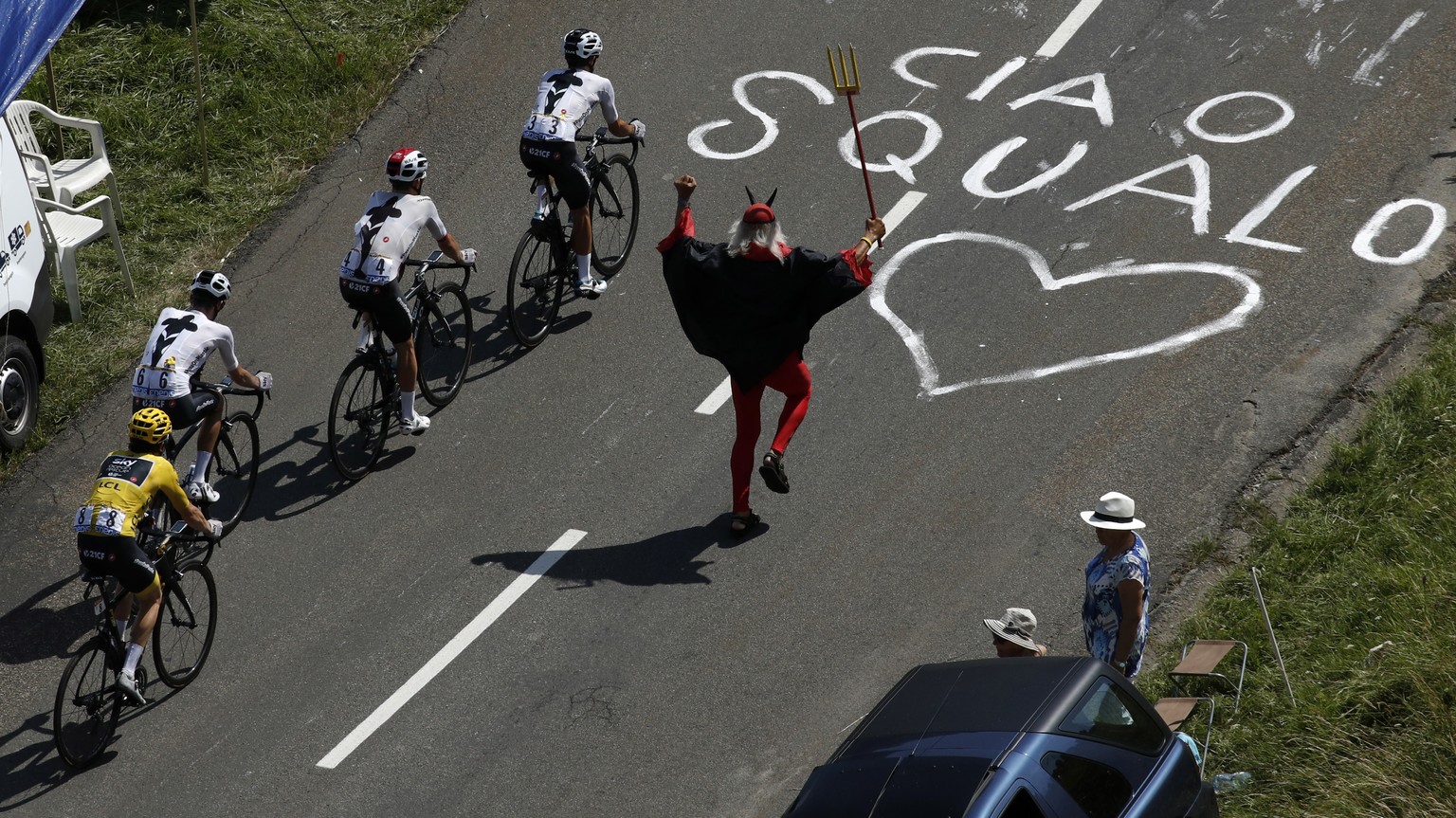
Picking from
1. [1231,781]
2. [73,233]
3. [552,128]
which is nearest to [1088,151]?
[552,128]

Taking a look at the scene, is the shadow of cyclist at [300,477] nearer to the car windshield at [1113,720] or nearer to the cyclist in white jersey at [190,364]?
the cyclist in white jersey at [190,364]

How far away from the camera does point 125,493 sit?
852 centimetres

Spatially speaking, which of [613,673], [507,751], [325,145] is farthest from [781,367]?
[325,145]

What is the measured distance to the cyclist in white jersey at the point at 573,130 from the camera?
11.4 metres

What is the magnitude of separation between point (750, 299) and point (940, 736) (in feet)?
12.1

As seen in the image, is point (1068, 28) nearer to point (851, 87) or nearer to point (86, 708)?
point (851, 87)

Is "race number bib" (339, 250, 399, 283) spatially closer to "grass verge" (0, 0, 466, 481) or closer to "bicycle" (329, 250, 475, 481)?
"bicycle" (329, 250, 475, 481)

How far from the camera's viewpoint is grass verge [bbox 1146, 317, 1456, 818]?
22.9 feet

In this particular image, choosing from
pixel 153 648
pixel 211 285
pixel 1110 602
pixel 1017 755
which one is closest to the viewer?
pixel 1017 755

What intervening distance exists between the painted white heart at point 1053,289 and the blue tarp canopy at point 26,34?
6.54 metres

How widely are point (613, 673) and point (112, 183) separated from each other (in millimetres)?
7229

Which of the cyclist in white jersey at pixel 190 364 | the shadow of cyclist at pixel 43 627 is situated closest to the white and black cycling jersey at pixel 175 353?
the cyclist in white jersey at pixel 190 364

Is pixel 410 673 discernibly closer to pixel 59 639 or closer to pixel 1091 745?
pixel 59 639

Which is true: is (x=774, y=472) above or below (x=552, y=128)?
below
